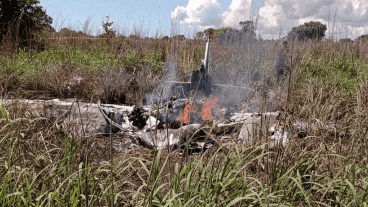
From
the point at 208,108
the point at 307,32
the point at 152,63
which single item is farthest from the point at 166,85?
the point at 307,32

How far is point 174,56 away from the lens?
26.5ft

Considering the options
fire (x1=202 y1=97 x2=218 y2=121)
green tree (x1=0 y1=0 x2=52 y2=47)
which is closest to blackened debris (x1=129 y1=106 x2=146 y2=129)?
fire (x1=202 y1=97 x2=218 y2=121)

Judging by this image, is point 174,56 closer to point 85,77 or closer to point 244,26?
point 244,26

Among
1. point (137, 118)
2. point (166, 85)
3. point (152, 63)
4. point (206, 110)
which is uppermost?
point (152, 63)

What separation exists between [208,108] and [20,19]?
22.6 ft

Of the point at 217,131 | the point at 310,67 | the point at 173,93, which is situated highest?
the point at 310,67

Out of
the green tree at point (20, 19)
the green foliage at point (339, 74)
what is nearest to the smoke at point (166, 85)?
the green foliage at point (339, 74)

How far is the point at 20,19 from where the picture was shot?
8.30 metres

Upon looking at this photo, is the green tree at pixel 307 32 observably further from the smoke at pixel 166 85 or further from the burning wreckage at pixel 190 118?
the burning wreckage at pixel 190 118

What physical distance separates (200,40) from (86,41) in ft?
14.2

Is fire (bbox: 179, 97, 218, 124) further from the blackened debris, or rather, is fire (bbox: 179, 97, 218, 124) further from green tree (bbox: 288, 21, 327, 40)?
green tree (bbox: 288, 21, 327, 40)

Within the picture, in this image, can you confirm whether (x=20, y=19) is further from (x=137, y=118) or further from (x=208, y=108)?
(x=208, y=108)

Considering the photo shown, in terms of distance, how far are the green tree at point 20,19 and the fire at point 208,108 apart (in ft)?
20.5

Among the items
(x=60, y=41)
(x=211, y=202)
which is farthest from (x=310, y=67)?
(x=60, y=41)
